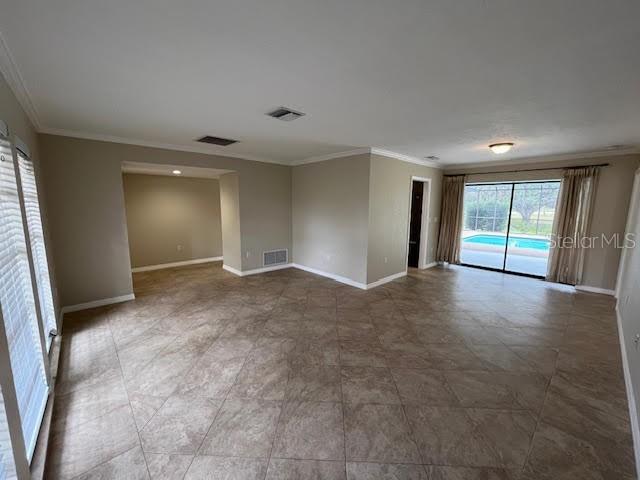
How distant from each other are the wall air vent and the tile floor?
1876 mm

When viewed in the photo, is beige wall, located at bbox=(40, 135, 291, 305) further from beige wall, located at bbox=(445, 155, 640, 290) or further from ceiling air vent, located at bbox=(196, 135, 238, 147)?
beige wall, located at bbox=(445, 155, 640, 290)

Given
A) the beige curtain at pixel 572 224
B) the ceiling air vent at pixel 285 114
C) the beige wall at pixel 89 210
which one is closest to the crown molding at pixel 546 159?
the beige curtain at pixel 572 224

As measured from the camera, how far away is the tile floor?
1.56 m

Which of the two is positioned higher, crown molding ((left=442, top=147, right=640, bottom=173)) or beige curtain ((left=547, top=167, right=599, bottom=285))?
crown molding ((left=442, top=147, right=640, bottom=173))

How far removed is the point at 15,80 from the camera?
6.40 ft

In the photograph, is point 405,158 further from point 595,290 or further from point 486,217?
point 486,217

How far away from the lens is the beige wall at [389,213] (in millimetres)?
4598

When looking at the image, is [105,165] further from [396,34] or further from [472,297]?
[472,297]

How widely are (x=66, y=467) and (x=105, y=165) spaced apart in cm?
358

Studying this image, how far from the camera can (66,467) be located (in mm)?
1511

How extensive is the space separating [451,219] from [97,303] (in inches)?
272

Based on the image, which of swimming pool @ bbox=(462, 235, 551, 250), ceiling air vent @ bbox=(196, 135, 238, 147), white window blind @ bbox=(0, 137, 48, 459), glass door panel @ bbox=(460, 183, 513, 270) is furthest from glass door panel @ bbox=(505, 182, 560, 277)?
white window blind @ bbox=(0, 137, 48, 459)

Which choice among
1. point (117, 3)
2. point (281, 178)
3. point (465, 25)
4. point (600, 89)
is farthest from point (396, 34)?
point (281, 178)

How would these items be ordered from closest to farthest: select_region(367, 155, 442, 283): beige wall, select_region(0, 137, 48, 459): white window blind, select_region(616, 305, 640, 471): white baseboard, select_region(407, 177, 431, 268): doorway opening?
select_region(0, 137, 48, 459): white window blind → select_region(616, 305, 640, 471): white baseboard → select_region(367, 155, 442, 283): beige wall → select_region(407, 177, 431, 268): doorway opening
